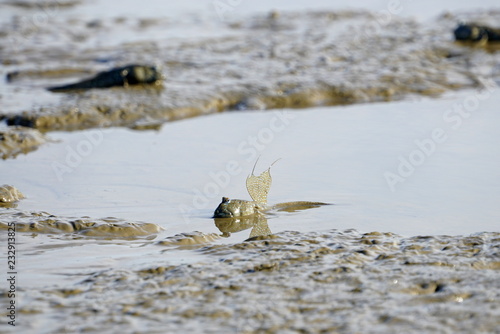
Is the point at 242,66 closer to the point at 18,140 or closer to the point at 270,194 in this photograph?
the point at 18,140

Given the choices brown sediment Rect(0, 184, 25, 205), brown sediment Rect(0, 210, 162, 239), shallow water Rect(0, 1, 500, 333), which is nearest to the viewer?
shallow water Rect(0, 1, 500, 333)

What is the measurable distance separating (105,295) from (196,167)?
7.93 feet

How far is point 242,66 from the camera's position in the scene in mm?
8984

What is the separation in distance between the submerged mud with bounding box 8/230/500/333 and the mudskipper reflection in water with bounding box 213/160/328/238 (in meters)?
0.44

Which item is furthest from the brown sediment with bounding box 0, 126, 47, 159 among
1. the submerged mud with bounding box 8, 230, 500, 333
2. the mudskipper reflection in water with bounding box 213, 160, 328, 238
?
the submerged mud with bounding box 8, 230, 500, 333

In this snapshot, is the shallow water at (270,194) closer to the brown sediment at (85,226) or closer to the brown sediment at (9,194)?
the brown sediment at (85,226)

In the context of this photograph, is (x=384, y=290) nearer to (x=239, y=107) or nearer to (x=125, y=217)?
(x=125, y=217)

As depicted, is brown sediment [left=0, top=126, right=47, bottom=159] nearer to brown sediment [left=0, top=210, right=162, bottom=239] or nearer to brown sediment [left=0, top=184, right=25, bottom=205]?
brown sediment [left=0, top=184, right=25, bottom=205]

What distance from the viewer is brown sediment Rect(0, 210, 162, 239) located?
421 cm

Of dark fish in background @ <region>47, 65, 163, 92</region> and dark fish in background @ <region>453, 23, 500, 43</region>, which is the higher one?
dark fish in background @ <region>453, 23, 500, 43</region>

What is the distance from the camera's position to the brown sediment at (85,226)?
421cm

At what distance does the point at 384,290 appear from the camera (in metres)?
3.23

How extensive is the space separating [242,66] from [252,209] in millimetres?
4700

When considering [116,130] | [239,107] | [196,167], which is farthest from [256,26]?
[196,167]
